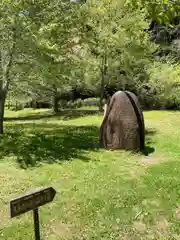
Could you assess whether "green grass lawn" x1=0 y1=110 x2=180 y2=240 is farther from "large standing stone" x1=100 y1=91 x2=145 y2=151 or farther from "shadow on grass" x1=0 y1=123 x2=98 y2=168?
"large standing stone" x1=100 y1=91 x2=145 y2=151

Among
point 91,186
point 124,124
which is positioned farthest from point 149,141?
point 91,186

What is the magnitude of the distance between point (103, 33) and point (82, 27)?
3.94m

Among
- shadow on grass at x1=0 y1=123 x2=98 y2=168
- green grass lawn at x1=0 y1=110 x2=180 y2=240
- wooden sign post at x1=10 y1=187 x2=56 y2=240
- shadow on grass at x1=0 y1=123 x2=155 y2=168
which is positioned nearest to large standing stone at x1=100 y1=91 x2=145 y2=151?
green grass lawn at x1=0 y1=110 x2=180 y2=240

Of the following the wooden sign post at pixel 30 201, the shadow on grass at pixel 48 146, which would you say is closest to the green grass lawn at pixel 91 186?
the shadow on grass at pixel 48 146

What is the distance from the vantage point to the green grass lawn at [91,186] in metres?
9.77

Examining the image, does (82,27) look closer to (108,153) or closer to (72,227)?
(108,153)

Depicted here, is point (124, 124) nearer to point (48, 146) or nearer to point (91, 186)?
point (48, 146)

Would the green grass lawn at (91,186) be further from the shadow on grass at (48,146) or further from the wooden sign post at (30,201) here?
the wooden sign post at (30,201)

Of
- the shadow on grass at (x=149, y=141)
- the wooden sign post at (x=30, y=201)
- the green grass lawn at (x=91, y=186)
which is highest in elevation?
the wooden sign post at (x=30, y=201)

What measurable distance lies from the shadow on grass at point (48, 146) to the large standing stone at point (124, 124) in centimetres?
94

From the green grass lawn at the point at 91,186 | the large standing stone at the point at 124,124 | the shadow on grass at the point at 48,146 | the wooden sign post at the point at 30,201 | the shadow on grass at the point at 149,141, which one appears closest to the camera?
the wooden sign post at the point at 30,201

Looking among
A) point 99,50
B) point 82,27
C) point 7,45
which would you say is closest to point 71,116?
point 99,50

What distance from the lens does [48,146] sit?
17625mm

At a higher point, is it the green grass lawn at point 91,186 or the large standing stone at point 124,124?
the large standing stone at point 124,124
